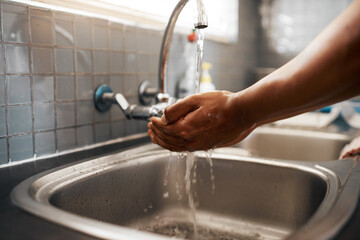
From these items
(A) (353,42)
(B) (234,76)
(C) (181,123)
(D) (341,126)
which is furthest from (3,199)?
(B) (234,76)

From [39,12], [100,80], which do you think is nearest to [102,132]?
[100,80]

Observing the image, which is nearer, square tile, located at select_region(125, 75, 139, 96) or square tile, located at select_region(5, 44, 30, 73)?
square tile, located at select_region(5, 44, 30, 73)

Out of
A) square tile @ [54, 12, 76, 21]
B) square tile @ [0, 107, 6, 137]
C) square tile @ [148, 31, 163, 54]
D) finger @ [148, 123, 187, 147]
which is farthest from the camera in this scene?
square tile @ [148, 31, 163, 54]

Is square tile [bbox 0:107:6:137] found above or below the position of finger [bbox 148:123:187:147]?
above

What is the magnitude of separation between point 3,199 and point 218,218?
0.57 m

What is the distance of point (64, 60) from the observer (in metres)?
0.83

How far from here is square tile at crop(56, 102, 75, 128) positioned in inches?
32.7

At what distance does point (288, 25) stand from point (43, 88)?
1899 mm

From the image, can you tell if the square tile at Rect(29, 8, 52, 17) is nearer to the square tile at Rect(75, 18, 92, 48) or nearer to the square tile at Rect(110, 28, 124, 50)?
the square tile at Rect(75, 18, 92, 48)

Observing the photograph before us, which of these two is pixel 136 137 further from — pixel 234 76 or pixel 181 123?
pixel 234 76

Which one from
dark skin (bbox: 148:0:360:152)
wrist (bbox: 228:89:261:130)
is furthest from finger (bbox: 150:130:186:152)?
wrist (bbox: 228:89:261:130)

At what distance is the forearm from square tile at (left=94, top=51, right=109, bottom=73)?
547mm

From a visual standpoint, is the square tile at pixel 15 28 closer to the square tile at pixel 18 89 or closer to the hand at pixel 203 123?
the square tile at pixel 18 89

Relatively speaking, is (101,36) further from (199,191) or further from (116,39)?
(199,191)
